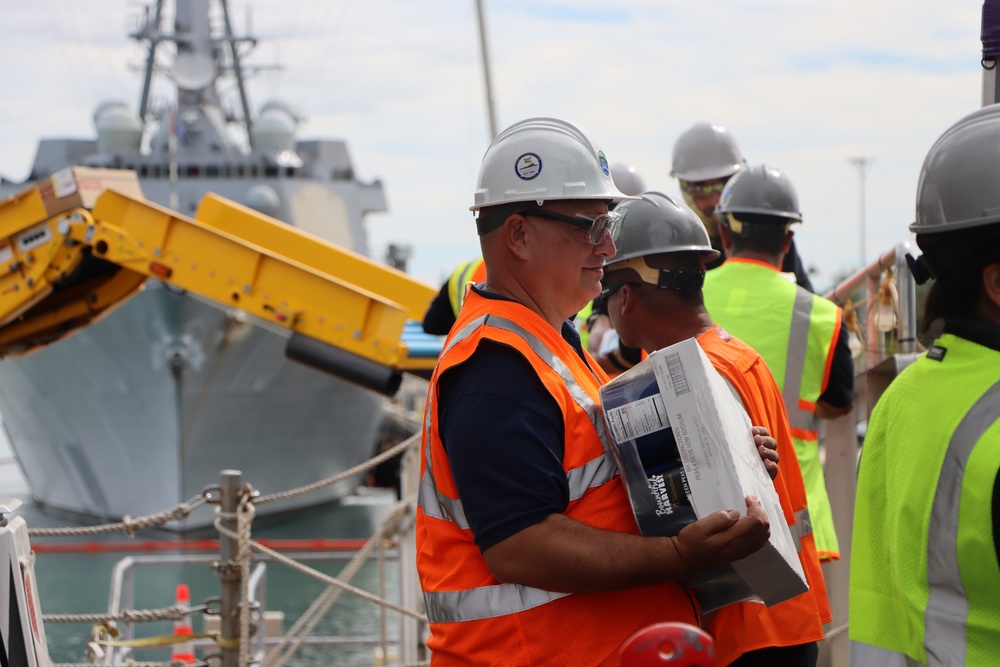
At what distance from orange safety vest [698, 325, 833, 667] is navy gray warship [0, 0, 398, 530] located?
696 inches

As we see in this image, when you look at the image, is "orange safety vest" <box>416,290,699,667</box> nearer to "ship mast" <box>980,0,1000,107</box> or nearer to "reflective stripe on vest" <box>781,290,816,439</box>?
"ship mast" <box>980,0,1000,107</box>

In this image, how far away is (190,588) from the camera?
17.2 m

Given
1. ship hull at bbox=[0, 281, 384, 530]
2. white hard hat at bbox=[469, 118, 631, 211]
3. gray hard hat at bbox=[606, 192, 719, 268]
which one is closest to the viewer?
white hard hat at bbox=[469, 118, 631, 211]

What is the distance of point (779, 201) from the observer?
3.77 metres

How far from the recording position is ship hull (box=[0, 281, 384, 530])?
21.2 meters

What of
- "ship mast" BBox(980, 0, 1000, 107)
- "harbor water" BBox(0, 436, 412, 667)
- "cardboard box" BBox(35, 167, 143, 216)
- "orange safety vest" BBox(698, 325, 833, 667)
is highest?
"cardboard box" BBox(35, 167, 143, 216)

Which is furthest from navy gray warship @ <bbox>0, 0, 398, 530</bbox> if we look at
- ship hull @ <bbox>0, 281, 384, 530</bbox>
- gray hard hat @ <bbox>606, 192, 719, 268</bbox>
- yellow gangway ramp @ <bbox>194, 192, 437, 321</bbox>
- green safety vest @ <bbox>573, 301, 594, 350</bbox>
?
gray hard hat @ <bbox>606, 192, 719, 268</bbox>

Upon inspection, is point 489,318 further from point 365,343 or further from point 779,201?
point 365,343

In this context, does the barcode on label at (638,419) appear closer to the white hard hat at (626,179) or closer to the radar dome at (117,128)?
the white hard hat at (626,179)

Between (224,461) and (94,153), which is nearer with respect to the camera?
(224,461)

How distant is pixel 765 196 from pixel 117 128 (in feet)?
75.7

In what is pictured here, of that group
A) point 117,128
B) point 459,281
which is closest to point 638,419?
point 459,281

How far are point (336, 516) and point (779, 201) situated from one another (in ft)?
79.1

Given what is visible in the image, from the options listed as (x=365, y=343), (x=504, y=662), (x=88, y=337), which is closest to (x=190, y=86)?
(x=88, y=337)
